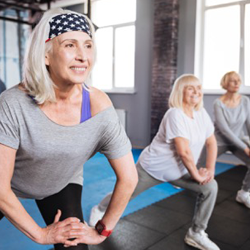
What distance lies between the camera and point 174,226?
253cm

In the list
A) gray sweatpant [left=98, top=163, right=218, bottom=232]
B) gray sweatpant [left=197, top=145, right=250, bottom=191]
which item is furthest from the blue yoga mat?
gray sweatpant [left=98, top=163, right=218, bottom=232]

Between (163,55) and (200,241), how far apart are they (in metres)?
3.84

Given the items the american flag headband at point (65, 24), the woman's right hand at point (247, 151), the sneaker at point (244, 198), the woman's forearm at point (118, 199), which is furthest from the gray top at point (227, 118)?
the american flag headband at point (65, 24)

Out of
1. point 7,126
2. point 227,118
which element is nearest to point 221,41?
point 227,118

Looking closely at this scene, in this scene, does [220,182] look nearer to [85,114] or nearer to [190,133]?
[190,133]

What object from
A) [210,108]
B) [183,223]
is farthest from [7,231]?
[210,108]

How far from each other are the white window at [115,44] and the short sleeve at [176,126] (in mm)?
4052

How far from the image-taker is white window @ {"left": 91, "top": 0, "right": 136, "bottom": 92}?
20.8 feet

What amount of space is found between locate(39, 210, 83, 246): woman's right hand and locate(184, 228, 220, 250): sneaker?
124cm

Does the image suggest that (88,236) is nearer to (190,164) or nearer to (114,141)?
(114,141)

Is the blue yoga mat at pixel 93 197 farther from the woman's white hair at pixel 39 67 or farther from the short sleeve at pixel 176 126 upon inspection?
the woman's white hair at pixel 39 67

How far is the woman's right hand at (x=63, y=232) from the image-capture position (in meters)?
1.12

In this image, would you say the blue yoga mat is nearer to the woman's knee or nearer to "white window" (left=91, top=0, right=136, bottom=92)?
the woman's knee

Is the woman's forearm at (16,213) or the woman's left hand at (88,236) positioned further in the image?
the woman's left hand at (88,236)
